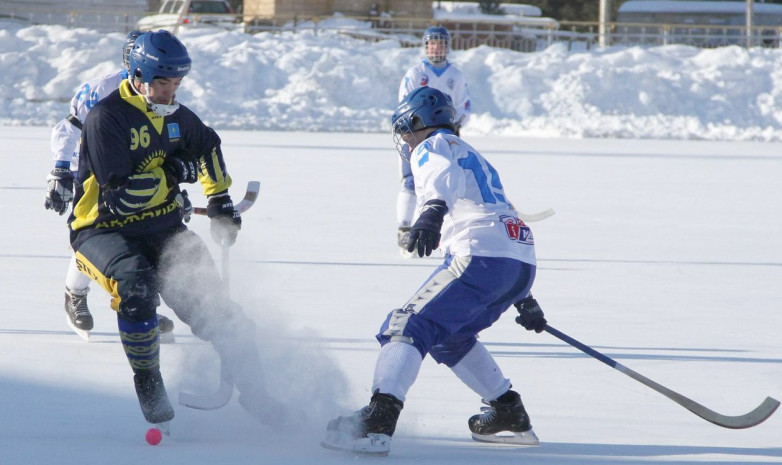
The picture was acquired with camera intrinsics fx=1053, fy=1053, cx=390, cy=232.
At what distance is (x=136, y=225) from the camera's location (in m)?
3.32

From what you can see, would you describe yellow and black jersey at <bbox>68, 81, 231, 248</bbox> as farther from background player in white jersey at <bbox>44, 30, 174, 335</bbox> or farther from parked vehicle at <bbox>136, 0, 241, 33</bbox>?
parked vehicle at <bbox>136, 0, 241, 33</bbox>

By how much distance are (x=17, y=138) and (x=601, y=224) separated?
8644mm

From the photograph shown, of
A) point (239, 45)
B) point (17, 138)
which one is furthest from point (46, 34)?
point (17, 138)

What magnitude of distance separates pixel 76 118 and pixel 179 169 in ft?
4.90

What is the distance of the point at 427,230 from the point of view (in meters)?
2.94

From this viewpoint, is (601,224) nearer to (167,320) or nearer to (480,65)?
(167,320)

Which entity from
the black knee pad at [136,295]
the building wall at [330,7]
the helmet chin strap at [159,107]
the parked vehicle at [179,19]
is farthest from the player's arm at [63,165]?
the building wall at [330,7]

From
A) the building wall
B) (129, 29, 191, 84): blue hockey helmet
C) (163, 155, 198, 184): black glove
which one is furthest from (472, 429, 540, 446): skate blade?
the building wall

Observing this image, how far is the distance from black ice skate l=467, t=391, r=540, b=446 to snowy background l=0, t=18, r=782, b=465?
7cm

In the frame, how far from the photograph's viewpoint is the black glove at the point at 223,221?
137 inches

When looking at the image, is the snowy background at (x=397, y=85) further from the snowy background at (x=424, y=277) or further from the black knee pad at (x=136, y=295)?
the black knee pad at (x=136, y=295)

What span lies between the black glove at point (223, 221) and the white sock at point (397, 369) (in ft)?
2.37

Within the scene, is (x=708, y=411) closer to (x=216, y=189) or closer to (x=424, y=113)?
(x=424, y=113)

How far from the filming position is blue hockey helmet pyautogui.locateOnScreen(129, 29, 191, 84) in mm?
3195
